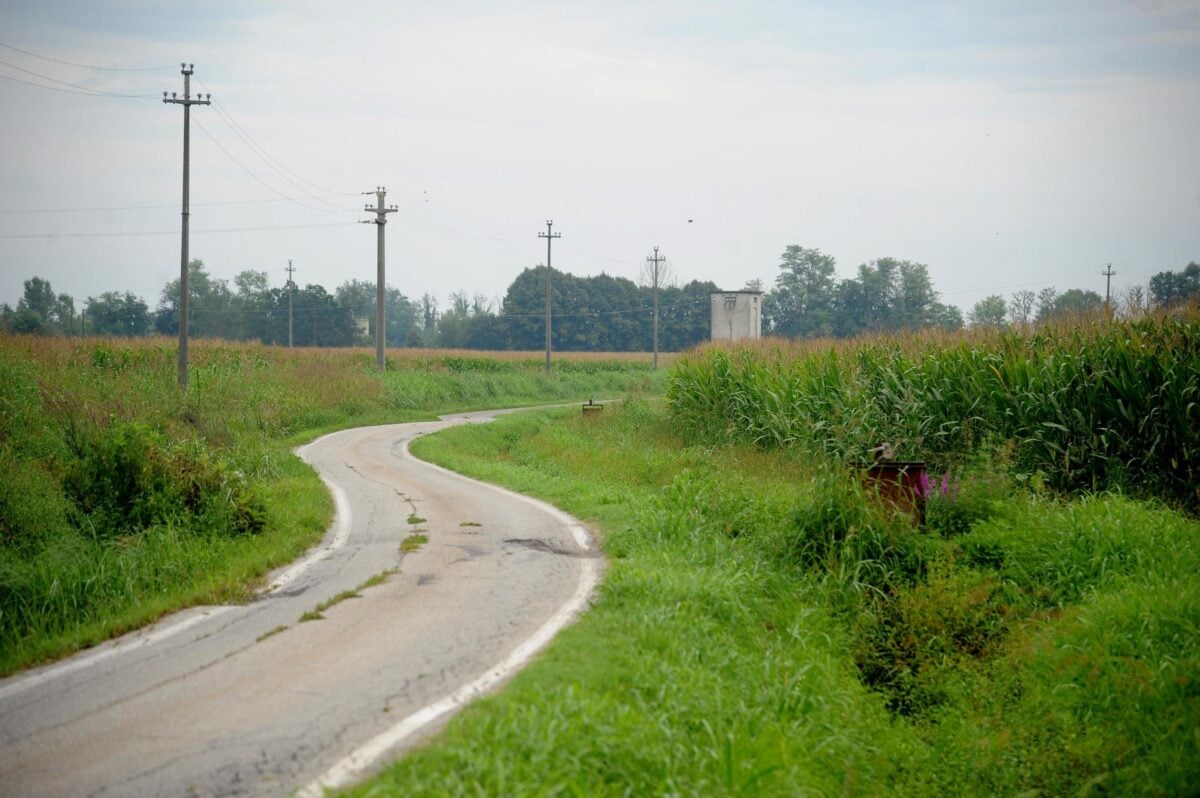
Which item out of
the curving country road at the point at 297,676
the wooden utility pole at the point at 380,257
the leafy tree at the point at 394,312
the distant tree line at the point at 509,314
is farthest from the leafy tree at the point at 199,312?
the curving country road at the point at 297,676

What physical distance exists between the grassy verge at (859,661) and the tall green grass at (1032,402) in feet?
6.05

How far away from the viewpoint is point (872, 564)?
35.1 ft

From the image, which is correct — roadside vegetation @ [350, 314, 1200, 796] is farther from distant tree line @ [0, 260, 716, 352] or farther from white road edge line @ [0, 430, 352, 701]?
distant tree line @ [0, 260, 716, 352]

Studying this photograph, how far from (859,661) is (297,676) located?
18.0 ft

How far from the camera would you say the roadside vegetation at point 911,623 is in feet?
19.9

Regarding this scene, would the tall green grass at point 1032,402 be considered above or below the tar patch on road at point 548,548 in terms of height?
above

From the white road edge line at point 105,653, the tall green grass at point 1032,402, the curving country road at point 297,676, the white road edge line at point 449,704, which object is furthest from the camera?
the tall green grass at point 1032,402

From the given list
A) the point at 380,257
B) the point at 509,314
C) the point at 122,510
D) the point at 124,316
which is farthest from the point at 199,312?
the point at 122,510

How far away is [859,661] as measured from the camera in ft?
31.3

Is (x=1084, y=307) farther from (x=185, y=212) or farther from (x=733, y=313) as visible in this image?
(x=733, y=313)

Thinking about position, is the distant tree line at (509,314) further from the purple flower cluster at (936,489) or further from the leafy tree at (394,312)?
the purple flower cluster at (936,489)

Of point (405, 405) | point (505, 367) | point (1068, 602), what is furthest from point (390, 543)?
point (505, 367)

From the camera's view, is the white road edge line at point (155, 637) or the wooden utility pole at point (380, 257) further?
the wooden utility pole at point (380, 257)

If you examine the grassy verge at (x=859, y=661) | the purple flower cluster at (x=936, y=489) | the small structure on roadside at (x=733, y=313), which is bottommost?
the grassy verge at (x=859, y=661)
